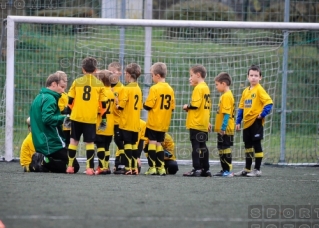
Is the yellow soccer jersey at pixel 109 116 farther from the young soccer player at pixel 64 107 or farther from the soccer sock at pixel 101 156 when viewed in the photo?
the young soccer player at pixel 64 107

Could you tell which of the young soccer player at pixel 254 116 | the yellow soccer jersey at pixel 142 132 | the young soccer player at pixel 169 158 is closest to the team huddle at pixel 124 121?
the young soccer player at pixel 254 116

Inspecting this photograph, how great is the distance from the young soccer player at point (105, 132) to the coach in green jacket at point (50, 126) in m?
0.38

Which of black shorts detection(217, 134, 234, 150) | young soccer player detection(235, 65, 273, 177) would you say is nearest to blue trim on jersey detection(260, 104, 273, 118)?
young soccer player detection(235, 65, 273, 177)

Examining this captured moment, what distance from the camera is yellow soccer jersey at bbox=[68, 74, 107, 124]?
988 cm

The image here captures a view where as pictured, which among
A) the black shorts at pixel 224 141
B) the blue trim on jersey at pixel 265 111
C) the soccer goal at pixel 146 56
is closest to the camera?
the blue trim on jersey at pixel 265 111

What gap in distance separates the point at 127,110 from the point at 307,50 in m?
5.00

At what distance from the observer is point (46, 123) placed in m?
10.0

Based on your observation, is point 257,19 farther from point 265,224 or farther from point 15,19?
point 265,224

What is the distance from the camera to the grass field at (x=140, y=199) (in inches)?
227

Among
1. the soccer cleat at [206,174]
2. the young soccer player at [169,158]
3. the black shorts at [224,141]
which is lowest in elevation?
the soccer cleat at [206,174]

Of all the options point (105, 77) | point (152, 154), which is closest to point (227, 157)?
point (152, 154)

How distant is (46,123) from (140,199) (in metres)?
3.33

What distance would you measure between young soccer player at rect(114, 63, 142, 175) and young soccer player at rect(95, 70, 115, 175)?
147 millimetres

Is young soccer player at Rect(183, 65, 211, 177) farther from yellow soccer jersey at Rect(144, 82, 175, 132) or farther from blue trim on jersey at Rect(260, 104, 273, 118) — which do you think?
blue trim on jersey at Rect(260, 104, 273, 118)
